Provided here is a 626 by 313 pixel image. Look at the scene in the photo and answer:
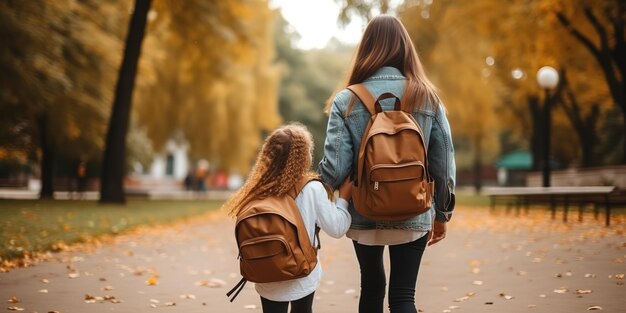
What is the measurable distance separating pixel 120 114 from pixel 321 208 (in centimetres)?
1767

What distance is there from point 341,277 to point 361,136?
4.59 m

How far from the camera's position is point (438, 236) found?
3.95 meters

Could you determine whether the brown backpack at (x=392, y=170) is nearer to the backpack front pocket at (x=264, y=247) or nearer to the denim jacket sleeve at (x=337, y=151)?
the denim jacket sleeve at (x=337, y=151)

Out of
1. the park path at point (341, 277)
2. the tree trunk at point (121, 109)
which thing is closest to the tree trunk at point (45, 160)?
the tree trunk at point (121, 109)

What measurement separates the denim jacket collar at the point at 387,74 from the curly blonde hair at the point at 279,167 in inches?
17.9

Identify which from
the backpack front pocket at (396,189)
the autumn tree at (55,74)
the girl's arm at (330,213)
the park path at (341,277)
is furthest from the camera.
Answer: the autumn tree at (55,74)

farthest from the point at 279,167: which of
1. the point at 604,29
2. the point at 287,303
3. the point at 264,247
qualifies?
the point at 604,29

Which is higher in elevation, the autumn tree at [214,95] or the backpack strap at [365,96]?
the autumn tree at [214,95]

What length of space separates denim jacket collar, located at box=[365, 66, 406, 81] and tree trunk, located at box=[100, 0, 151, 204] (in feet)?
57.0

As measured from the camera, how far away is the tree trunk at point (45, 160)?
25.6 meters

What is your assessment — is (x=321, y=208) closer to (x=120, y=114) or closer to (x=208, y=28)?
(x=120, y=114)

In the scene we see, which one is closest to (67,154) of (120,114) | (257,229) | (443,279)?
(120,114)

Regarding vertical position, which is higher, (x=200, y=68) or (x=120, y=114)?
(x=200, y=68)

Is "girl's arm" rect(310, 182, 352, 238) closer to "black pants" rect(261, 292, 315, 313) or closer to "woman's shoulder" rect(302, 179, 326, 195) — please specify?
"woman's shoulder" rect(302, 179, 326, 195)
